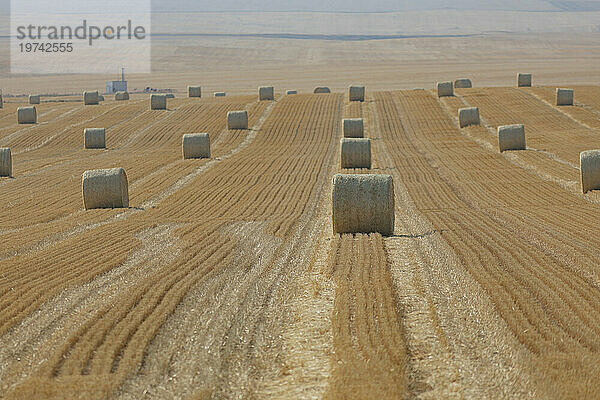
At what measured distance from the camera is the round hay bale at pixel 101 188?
21750mm

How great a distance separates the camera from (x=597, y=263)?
1292 cm

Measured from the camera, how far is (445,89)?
55500 mm

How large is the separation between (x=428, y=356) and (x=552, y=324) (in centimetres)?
192

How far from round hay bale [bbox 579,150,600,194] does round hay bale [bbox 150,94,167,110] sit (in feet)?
127

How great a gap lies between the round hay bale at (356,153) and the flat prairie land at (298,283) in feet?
2.09

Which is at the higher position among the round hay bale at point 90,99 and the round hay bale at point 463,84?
the round hay bale at point 463,84

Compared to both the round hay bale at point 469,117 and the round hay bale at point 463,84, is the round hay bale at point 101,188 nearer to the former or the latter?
the round hay bale at point 469,117

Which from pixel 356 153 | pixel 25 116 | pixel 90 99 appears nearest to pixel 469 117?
pixel 356 153

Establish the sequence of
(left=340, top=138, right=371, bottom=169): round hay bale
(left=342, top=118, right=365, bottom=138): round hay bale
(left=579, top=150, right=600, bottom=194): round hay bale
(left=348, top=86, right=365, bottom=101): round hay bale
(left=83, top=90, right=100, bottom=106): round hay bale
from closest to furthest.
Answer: (left=579, top=150, right=600, bottom=194): round hay bale
(left=340, top=138, right=371, bottom=169): round hay bale
(left=342, top=118, right=365, bottom=138): round hay bale
(left=348, top=86, right=365, bottom=101): round hay bale
(left=83, top=90, right=100, bottom=106): round hay bale

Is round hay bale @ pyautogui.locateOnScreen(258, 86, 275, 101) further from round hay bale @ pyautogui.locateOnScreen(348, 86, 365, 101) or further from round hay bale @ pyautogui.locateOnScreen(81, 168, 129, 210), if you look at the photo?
round hay bale @ pyautogui.locateOnScreen(81, 168, 129, 210)

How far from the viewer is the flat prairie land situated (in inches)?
324

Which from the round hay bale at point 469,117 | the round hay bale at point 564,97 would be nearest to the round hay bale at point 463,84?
the round hay bale at point 564,97

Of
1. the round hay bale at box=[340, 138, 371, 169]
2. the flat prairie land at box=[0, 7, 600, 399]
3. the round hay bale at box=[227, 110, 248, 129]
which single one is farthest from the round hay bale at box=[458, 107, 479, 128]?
the round hay bale at box=[340, 138, 371, 169]

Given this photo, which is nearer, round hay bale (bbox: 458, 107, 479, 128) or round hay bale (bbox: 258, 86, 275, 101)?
round hay bale (bbox: 458, 107, 479, 128)
